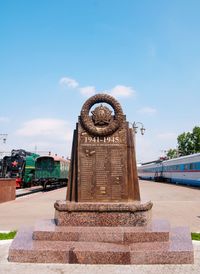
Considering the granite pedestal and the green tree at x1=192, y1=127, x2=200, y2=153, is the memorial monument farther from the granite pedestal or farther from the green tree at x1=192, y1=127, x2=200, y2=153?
the green tree at x1=192, y1=127, x2=200, y2=153

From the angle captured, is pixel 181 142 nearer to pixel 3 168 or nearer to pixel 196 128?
pixel 196 128

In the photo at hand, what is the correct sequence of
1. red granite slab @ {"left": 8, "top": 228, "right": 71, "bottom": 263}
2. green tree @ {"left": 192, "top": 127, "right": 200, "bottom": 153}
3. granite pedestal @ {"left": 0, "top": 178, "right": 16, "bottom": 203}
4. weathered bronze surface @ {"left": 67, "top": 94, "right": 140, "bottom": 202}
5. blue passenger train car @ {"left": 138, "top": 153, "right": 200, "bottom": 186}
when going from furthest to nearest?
green tree @ {"left": 192, "top": 127, "right": 200, "bottom": 153} < blue passenger train car @ {"left": 138, "top": 153, "right": 200, "bottom": 186} < granite pedestal @ {"left": 0, "top": 178, "right": 16, "bottom": 203} < weathered bronze surface @ {"left": 67, "top": 94, "right": 140, "bottom": 202} < red granite slab @ {"left": 8, "top": 228, "right": 71, "bottom": 263}

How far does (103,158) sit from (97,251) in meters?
2.08

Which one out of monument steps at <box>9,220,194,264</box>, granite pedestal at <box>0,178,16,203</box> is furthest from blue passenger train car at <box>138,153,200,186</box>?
monument steps at <box>9,220,194,264</box>

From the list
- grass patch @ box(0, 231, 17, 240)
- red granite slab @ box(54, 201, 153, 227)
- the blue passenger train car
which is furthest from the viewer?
the blue passenger train car

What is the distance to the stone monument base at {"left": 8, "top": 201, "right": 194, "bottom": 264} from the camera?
18.1 feet

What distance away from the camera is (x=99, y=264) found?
18.1ft

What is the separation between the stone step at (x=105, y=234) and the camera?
6039 millimetres

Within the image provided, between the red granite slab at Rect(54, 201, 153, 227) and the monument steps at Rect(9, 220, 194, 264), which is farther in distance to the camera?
the red granite slab at Rect(54, 201, 153, 227)

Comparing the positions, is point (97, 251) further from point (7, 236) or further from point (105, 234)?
point (7, 236)

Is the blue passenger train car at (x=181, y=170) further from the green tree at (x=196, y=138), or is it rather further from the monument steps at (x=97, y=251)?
the monument steps at (x=97, y=251)

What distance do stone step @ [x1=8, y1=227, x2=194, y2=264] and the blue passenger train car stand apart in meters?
23.3

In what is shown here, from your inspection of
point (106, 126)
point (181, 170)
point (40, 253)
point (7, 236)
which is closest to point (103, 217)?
point (40, 253)

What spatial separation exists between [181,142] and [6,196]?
59.2 meters
